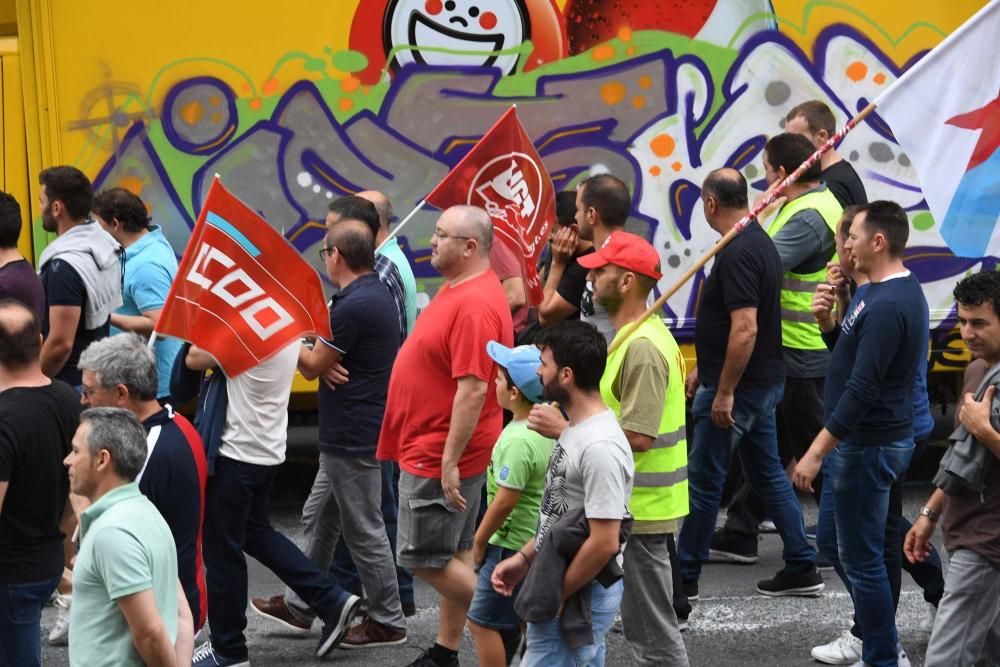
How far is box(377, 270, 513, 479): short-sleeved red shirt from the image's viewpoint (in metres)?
5.98

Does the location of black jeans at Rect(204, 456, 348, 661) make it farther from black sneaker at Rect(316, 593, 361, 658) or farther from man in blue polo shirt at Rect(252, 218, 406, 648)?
man in blue polo shirt at Rect(252, 218, 406, 648)

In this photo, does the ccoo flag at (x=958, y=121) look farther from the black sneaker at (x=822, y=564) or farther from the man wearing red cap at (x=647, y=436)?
the black sneaker at (x=822, y=564)

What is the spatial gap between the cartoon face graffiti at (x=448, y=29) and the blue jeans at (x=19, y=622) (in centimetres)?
427

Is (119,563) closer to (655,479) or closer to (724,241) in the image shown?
(655,479)

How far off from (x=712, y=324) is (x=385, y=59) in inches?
101

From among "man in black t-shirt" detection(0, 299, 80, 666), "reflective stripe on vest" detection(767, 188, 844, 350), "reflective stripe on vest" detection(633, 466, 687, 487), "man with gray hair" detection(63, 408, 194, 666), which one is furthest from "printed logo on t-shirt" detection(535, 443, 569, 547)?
"reflective stripe on vest" detection(767, 188, 844, 350)

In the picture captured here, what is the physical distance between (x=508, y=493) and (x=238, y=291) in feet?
4.25

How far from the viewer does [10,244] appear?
684 cm

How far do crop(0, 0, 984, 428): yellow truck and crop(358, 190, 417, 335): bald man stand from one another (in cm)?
92

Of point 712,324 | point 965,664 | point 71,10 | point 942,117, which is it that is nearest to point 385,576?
point 712,324

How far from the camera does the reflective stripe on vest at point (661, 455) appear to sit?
5.54 meters

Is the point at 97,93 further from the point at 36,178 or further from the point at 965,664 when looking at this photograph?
the point at 965,664

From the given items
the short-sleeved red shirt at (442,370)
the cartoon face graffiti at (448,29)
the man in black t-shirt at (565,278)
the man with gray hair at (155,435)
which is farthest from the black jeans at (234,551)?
→ the cartoon face graffiti at (448,29)

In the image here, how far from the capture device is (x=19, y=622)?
501 cm
